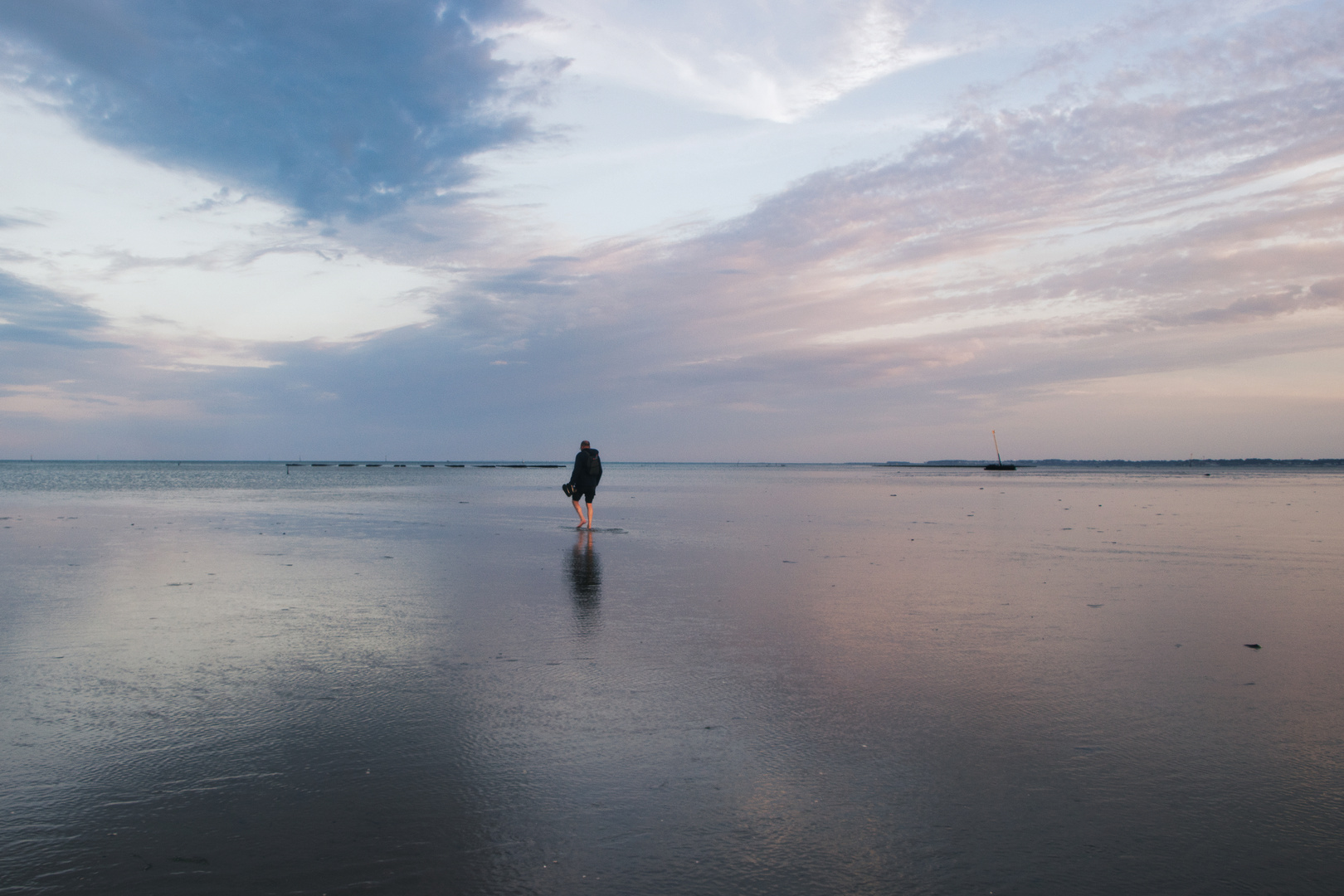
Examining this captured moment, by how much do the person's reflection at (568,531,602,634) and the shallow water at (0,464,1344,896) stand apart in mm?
68

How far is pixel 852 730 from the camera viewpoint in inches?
190

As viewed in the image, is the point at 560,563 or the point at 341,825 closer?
the point at 341,825

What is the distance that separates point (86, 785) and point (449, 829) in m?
2.01

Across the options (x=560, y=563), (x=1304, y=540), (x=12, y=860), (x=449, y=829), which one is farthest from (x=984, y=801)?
(x=1304, y=540)

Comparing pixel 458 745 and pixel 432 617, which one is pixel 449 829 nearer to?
pixel 458 745

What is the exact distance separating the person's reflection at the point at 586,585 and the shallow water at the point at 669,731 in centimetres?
7

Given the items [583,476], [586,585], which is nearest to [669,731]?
[586,585]

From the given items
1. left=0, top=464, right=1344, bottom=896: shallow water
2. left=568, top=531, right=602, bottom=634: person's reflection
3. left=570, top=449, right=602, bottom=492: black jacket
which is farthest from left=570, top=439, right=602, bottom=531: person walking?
left=0, top=464, right=1344, bottom=896: shallow water

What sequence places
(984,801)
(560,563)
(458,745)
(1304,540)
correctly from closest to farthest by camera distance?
(984,801) → (458,745) → (560,563) → (1304,540)

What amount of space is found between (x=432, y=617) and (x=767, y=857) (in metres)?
5.69

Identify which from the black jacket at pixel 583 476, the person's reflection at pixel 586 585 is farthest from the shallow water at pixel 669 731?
the black jacket at pixel 583 476

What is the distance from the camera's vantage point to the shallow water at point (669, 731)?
3.29 m

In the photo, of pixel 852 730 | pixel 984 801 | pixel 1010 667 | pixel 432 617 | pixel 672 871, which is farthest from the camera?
pixel 432 617

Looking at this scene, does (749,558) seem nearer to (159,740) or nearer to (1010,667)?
(1010,667)
